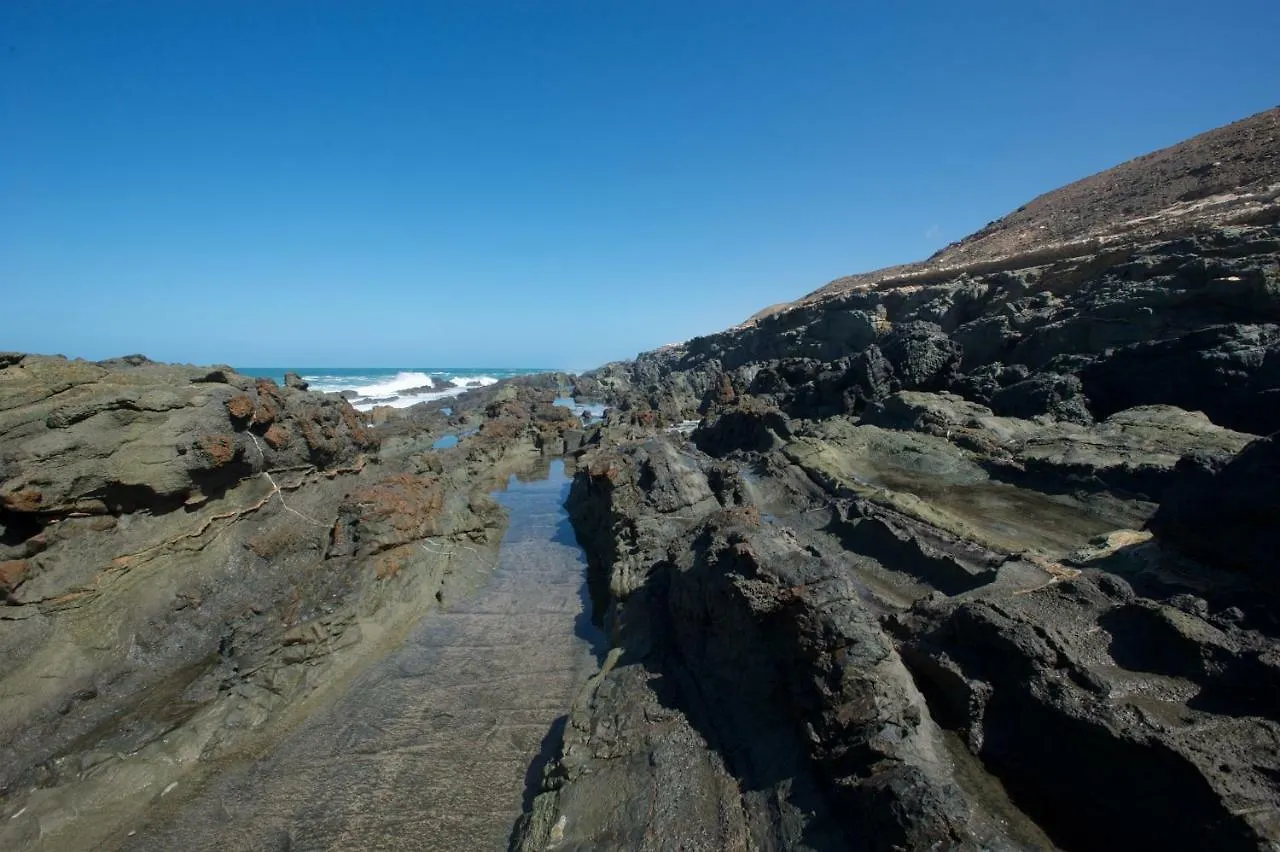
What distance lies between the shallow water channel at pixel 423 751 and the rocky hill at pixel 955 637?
1.00m

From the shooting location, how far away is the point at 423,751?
6.66m

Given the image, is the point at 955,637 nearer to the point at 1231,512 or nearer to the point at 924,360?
the point at 1231,512

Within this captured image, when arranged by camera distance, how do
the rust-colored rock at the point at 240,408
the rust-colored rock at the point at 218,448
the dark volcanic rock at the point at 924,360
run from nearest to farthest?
the rust-colored rock at the point at 218,448, the rust-colored rock at the point at 240,408, the dark volcanic rock at the point at 924,360

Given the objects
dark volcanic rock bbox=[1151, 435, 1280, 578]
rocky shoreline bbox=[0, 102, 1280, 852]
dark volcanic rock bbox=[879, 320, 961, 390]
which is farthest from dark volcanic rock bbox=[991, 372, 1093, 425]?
dark volcanic rock bbox=[1151, 435, 1280, 578]

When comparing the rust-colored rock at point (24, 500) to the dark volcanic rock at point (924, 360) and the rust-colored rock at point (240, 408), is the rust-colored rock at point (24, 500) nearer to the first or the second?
the rust-colored rock at point (240, 408)

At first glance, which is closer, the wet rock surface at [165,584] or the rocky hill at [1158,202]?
the wet rock surface at [165,584]

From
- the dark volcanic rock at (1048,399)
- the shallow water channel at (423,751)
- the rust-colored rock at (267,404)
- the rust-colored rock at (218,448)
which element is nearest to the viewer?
the shallow water channel at (423,751)

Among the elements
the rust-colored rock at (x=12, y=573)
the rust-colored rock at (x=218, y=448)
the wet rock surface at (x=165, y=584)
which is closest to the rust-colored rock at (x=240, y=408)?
the wet rock surface at (x=165, y=584)

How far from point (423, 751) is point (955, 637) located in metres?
6.11

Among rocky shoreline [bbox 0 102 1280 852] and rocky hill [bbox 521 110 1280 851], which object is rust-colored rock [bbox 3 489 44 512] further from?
rocky hill [bbox 521 110 1280 851]

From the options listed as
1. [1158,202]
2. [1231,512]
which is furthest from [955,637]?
[1158,202]

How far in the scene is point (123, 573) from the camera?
7453 mm

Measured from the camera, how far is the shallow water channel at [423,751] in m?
5.50

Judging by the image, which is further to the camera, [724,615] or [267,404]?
[267,404]
